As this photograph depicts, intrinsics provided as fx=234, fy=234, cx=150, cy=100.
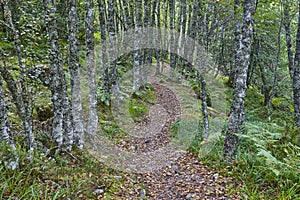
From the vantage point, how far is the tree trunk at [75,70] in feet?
19.9

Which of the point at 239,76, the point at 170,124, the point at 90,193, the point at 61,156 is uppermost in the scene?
the point at 239,76

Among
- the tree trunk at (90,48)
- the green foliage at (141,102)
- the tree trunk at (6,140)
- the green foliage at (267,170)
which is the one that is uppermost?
→ the tree trunk at (90,48)

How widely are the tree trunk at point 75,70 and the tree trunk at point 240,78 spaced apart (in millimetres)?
Answer: 4204

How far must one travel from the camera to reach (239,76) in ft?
19.8

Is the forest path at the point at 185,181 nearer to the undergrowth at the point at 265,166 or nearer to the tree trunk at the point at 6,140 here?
the undergrowth at the point at 265,166

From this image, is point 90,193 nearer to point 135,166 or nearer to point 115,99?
point 135,166

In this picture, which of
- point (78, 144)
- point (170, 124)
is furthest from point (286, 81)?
point (78, 144)

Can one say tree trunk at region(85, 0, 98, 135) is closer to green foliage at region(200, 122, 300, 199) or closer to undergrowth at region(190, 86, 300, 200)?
undergrowth at region(190, 86, 300, 200)

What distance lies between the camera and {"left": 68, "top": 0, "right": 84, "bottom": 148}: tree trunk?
6.07 m

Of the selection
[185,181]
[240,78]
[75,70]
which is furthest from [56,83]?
[240,78]

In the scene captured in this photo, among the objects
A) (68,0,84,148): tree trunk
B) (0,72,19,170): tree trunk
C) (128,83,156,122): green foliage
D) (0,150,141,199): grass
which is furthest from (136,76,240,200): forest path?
(128,83,156,122): green foliage

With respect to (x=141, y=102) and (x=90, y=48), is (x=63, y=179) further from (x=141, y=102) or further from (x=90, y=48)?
(x=141, y=102)

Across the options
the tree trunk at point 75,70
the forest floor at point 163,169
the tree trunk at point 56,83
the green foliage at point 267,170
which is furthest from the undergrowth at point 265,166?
the tree trunk at point 56,83

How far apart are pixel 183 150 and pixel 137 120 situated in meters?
3.45
